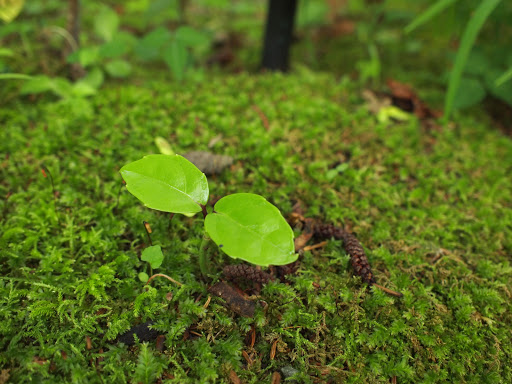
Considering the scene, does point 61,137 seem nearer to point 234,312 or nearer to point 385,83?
point 234,312

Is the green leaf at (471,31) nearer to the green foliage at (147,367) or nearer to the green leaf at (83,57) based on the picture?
the green foliage at (147,367)

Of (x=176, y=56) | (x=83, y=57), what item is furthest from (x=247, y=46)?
(x=83, y=57)

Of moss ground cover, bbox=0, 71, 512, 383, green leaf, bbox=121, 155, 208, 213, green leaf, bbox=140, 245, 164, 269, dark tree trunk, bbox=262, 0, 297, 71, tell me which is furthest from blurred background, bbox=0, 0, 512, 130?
green leaf, bbox=140, 245, 164, 269

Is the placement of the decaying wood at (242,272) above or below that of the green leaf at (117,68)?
below

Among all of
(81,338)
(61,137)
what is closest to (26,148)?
(61,137)

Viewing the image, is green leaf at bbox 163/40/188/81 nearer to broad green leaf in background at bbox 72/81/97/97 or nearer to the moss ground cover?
the moss ground cover

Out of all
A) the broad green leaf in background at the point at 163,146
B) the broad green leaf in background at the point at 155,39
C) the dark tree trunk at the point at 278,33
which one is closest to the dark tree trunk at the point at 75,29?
the broad green leaf in background at the point at 155,39
